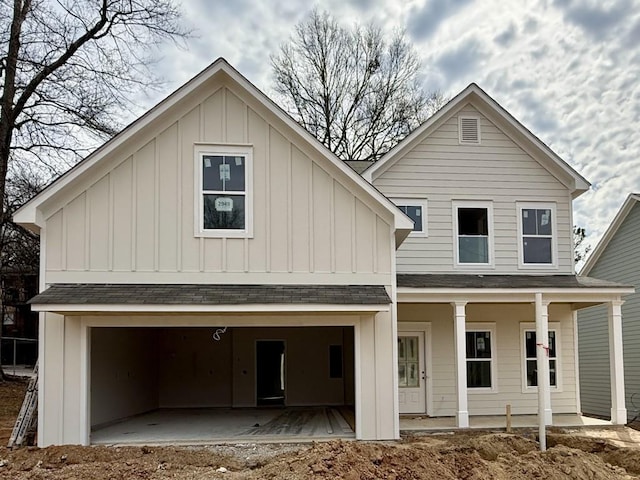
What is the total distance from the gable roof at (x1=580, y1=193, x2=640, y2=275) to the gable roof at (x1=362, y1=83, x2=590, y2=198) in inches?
138

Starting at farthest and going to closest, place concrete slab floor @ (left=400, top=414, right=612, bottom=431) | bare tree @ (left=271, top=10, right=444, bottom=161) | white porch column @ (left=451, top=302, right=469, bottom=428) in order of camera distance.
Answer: bare tree @ (left=271, top=10, right=444, bottom=161) → concrete slab floor @ (left=400, top=414, right=612, bottom=431) → white porch column @ (left=451, top=302, right=469, bottom=428)

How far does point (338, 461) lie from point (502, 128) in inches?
360

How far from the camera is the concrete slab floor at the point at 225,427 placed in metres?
10.7

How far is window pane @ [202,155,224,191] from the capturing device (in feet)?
35.6

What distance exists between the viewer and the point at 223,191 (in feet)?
35.5

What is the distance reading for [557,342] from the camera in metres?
14.1

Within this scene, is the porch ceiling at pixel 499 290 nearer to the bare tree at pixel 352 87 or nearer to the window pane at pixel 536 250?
the window pane at pixel 536 250

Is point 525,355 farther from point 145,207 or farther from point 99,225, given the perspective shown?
point 99,225

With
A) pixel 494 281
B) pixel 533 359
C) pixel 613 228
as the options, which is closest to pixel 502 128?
pixel 494 281

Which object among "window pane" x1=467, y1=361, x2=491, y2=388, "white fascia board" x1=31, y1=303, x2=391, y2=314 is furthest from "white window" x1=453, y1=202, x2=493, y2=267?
"white fascia board" x1=31, y1=303, x2=391, y2=314

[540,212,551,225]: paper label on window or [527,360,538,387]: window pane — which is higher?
[540,212,551,225]: paper label on window

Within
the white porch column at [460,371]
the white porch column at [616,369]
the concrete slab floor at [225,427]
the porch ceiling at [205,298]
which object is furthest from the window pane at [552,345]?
the porch ceiling at [205,298]

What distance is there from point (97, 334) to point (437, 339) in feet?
24.1

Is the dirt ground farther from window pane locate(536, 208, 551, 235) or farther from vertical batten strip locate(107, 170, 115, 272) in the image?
window pane locate(536, 208, 551, 235)
